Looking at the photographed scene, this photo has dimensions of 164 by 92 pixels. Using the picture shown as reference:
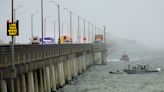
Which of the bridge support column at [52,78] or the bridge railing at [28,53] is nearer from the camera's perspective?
the bridge railing at [28,53]

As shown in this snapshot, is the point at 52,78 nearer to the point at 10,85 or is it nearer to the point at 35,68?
the point at 35,68

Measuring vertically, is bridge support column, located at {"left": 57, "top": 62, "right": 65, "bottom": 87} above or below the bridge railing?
below

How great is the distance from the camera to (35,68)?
59.3 meters

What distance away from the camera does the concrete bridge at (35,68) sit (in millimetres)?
46656

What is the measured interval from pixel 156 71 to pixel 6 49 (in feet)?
303

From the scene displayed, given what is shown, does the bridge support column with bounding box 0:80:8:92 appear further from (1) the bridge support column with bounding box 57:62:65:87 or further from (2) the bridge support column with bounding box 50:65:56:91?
(1) the bridge support column with bounding box 57:62:65:87

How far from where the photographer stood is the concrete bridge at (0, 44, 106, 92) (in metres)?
46.7

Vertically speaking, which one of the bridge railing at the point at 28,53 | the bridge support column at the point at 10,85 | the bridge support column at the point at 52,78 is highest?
the bridge railing at the point at 28,53

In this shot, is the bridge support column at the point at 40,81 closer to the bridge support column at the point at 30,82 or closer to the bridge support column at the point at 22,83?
the bridge support column at the point at 30,82

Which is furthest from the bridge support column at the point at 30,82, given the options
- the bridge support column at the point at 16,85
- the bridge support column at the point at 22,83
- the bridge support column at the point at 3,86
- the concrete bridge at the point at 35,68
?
the bridge support column at the point at 3,86

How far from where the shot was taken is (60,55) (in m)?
83.9

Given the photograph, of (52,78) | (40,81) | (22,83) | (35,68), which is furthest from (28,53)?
(52,78)

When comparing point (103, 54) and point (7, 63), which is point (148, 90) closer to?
point (7, 63)

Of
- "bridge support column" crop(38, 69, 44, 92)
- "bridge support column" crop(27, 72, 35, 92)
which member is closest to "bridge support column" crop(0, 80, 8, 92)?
"bridge support column" crop(27, 72, 35, 92)
